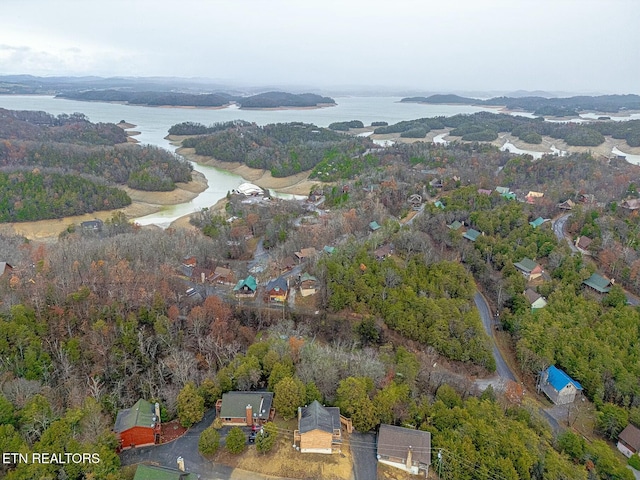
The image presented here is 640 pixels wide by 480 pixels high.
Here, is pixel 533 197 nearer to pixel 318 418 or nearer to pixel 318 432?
pixel 318 418

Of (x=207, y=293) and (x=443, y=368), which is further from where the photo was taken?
(x=207, y=293)

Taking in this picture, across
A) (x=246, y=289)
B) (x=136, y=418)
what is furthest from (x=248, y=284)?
(x=136, y=418)

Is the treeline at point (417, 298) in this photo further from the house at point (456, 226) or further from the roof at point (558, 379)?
the house at point (456, 226)

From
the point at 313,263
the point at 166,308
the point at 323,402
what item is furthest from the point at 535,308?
the point at 166,308

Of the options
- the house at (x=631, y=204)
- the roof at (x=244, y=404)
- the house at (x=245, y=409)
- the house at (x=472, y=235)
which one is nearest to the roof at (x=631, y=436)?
the house at (x=245, y=409)

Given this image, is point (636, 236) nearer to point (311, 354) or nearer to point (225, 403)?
point (311, 354)

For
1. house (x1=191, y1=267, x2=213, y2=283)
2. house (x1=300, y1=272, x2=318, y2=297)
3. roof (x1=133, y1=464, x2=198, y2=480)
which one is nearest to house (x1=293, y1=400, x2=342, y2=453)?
roof (x1=133, y1=464, x2=198, y2=480)

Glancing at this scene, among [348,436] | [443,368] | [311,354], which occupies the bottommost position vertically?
[443,368]
